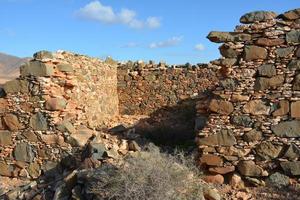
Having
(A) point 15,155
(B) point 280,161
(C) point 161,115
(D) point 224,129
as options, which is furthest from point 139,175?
(C) point 161,115

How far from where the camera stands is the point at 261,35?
724 cm

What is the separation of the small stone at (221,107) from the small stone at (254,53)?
0.80m

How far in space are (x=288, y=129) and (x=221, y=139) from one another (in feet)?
3.50

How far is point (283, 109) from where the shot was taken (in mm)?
7043

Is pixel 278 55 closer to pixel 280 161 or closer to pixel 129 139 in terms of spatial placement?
pixel 280 161

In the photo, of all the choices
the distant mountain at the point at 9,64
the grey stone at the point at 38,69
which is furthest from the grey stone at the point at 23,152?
the distant mountain at the point at 9,64

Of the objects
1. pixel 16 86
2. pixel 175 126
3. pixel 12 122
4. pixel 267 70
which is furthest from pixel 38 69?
pixel 267 70

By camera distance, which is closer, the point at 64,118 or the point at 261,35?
the point at 261,35

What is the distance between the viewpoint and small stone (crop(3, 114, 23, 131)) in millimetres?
9172

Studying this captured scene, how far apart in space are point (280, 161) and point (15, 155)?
5.25m

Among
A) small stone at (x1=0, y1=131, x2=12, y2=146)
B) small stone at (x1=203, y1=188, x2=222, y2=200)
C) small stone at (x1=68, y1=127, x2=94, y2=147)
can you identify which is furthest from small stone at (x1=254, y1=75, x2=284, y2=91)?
small stone at (x1=0, y1=131, x2=12, y2=146)

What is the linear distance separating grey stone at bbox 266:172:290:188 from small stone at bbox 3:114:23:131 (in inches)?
199

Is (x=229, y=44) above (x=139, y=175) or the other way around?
above

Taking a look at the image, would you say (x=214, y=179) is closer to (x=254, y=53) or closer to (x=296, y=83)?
(x=296, y=83)
